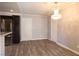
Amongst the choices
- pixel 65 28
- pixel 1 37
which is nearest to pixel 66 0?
pixel 1 37

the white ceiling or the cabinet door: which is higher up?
the white ceiling

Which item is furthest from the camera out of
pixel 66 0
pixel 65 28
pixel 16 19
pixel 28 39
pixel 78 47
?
pixel 28 39

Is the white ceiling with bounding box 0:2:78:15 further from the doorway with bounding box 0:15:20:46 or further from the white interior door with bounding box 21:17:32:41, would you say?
the white interior door with bounding box 21:17:32:41

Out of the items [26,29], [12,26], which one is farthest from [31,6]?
[26,29]

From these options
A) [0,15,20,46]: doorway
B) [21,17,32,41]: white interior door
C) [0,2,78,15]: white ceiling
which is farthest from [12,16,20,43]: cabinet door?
[0,2,78,15]: white ceiling

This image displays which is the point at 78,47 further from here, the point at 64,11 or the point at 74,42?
the point at 64,11

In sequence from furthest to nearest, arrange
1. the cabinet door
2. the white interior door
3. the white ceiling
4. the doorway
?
the white interior door
the cabinet door
the doorway
the white ceiling

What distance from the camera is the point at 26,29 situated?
298 inches

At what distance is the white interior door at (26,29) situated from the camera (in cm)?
748

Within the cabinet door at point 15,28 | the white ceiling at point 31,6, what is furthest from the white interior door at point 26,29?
the white ceiling at point 31,6

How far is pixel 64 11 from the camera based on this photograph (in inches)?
186

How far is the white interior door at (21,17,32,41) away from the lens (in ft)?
24.5

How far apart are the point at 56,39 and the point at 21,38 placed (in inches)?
115

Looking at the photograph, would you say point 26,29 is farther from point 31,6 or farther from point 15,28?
point 31,6
